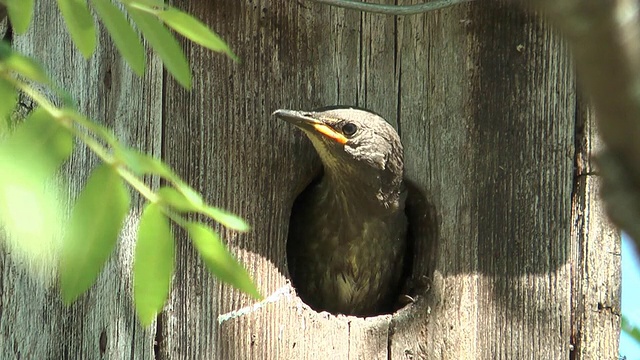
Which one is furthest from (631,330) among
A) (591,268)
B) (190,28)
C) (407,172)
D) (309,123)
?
(190,28)

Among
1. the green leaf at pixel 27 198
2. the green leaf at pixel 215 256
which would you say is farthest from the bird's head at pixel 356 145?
the green leaf at pixel 27 198

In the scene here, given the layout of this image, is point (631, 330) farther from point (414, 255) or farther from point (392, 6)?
point (392, 6)

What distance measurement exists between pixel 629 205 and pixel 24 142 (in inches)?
29.4

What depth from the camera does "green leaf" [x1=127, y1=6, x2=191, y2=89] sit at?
155cm

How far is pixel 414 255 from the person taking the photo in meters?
3.49

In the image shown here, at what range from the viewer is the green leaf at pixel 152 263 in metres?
1.38

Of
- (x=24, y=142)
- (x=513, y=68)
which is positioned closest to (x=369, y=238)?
(x=513, y=68)

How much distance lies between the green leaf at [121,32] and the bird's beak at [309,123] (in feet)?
4.19

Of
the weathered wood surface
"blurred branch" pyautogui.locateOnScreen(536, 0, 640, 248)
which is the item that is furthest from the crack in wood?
"blurred branch" pyautogui.locateOnScreen(536, 0, 640, 248)

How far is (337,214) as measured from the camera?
138 inches

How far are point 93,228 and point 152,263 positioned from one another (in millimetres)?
123

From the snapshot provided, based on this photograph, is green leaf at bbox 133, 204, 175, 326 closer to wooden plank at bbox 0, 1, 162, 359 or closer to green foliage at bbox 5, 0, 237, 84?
green foliage at bbox 5, 0, 237, 84

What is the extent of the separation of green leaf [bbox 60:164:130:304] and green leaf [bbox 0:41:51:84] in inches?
6.0

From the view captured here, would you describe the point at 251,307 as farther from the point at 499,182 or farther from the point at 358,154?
the point at 499,182
